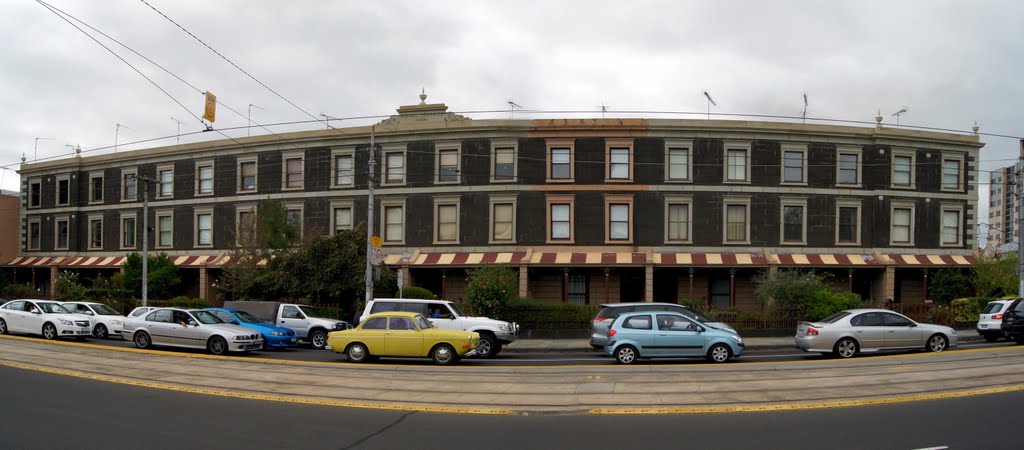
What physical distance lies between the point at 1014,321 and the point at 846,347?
20.1ft

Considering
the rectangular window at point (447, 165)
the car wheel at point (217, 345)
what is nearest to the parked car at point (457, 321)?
the car wheel at point (217, 345)

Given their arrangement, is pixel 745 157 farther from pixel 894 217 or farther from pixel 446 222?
pixel 446 222

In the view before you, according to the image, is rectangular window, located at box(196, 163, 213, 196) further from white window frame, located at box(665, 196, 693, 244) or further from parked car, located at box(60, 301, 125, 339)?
white window frame, located at box(665, 196, 693, 244)

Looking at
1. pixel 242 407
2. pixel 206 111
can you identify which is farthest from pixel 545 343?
pixel 242 407

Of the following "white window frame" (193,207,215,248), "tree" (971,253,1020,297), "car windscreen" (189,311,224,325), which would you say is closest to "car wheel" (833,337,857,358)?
"tree" (971,253,1020,297)

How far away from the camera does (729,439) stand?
31.4 feet

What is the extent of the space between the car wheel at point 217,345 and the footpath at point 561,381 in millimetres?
681

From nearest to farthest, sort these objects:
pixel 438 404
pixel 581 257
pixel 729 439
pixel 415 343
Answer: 1. pixel 729 439
2. pixel 438 404
3. pixel 415 343
4. pixel 581 257

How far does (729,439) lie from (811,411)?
272 centimetres

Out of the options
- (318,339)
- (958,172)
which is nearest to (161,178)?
(318,339)

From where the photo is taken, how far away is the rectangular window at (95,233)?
45.4 metres

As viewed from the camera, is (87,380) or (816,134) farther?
(816,134)

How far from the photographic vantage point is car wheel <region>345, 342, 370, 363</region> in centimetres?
1933

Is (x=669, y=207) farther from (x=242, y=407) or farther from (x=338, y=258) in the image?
(x=242, y=407)
